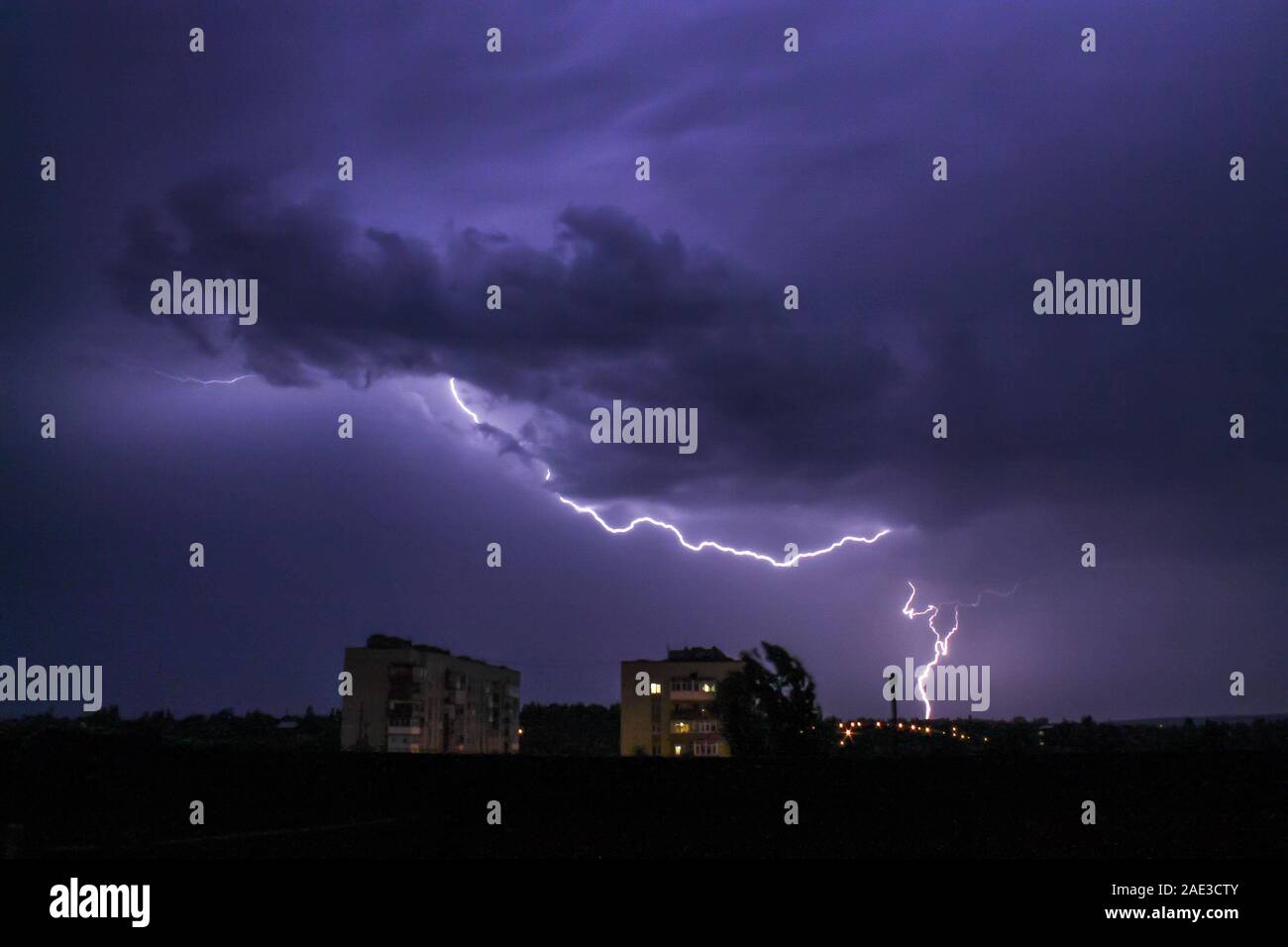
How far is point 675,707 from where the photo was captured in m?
54.4

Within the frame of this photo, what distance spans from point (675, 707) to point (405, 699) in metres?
13.7

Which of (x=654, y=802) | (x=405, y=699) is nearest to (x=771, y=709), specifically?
(x=654, y=802)

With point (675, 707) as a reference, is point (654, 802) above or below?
above

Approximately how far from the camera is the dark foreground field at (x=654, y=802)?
1513cm

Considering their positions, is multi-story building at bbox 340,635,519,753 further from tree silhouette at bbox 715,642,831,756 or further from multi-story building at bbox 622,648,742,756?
tree silhouette at bbox 715,642,831,756

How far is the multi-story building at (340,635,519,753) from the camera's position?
168 ft

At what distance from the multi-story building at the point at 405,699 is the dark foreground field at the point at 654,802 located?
33.7 m

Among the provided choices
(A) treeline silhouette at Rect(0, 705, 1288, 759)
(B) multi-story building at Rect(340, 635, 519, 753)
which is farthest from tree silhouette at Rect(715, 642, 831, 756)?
(B) multi-story building at Rect(340, 635, 519, 753)

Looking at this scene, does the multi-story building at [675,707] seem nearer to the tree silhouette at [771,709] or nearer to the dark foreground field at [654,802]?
the tree silhouette at [771,709]

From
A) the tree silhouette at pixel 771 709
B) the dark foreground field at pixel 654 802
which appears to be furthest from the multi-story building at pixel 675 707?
the dark foreground field at pixel 654 802

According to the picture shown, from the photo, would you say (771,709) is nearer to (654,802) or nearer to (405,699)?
(654,802)
